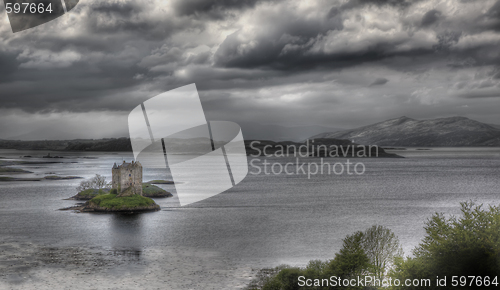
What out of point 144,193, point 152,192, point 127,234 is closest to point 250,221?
point 127,234

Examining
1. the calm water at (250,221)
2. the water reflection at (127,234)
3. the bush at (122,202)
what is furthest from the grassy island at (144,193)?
the water reflection at (127,234)

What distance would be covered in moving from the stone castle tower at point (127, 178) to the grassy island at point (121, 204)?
56.4 inches

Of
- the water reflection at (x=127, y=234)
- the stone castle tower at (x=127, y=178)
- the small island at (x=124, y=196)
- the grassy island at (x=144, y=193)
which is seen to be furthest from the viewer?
the grassy island at (x=144, y=193)

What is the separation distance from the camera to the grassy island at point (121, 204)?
7212 cm

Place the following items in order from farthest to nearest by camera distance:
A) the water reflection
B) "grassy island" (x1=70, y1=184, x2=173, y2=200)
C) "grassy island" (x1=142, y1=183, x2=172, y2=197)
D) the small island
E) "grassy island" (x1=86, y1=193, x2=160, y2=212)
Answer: "grassy island" (x1=142, y1=183, x2=172, y2=197) < "grassy island" (x1=70, y1=184, x2=173, y2=200) < "grassy island" (x1=86, y1=193, x2=160, y2=212) < the small island < the water reflection

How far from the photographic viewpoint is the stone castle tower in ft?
233

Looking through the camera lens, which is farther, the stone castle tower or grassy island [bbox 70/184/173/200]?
grassy island [bbox 70/184/173/200]

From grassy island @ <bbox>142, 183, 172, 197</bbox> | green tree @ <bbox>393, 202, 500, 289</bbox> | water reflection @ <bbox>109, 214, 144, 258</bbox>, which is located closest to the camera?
green tree @ <bbox>393, 202, 500, 289</bbox>

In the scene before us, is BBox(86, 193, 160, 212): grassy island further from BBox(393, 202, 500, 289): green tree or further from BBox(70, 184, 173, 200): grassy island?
BBox(393, 202, 500, 289): green tree

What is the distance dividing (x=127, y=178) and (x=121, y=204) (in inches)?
200

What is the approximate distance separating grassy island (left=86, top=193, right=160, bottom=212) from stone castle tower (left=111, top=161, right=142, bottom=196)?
1432 millimetres

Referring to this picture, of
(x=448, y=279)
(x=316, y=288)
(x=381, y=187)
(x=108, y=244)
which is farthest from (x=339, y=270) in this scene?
(x=381, y=187)

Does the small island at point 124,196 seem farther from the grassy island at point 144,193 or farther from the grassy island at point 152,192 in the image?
the grassy island at point 152,192

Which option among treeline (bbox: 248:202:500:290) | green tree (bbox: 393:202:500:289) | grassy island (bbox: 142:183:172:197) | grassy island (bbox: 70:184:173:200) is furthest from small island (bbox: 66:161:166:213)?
green tree (bbox: 393:202:500:289)
